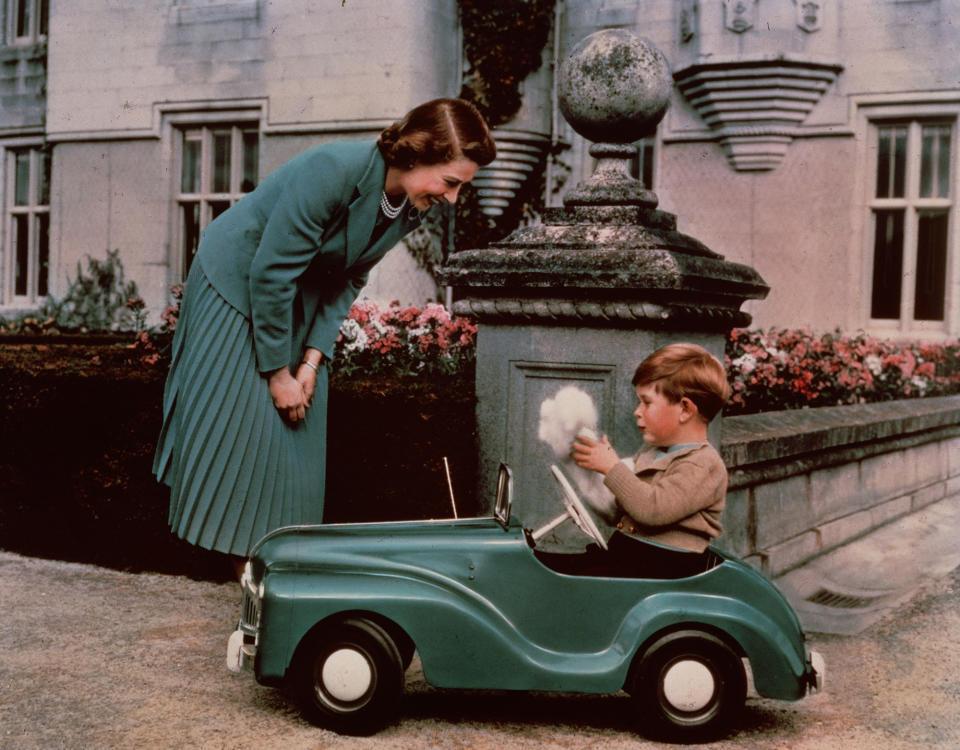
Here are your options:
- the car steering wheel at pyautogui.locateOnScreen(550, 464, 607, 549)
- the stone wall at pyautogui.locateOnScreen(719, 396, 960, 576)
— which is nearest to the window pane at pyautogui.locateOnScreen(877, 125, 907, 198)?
the stone wall at pyautogui.locateOnScreen(719, 396, 960, 576)

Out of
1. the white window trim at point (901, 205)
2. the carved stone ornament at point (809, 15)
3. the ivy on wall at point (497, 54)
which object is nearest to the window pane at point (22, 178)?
the ivy on wall at point (497, 54)

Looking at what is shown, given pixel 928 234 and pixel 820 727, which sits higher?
pixel 928 234

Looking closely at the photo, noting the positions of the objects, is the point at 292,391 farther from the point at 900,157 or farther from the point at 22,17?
the point at 22,17

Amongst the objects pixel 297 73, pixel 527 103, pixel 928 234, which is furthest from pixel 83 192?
pixel 928 234

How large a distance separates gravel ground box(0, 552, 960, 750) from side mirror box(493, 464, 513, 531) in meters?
0.54

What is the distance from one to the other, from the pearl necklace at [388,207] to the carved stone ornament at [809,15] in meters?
8.85

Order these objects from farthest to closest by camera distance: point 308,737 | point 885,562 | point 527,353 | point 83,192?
point 83,192
point 885,562
point 527,353
point 308,737

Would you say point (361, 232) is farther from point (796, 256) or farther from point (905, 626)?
point (796, 256)

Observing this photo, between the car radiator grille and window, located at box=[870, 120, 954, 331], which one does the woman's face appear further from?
window, located at box=[870, 120, 954, 331]

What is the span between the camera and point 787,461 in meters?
5.40

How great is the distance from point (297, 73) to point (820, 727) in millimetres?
10227

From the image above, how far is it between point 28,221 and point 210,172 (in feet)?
10.1

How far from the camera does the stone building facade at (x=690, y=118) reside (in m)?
11.2

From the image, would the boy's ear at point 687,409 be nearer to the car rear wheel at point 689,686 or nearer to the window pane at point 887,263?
the car rear wheel at point 689,686
